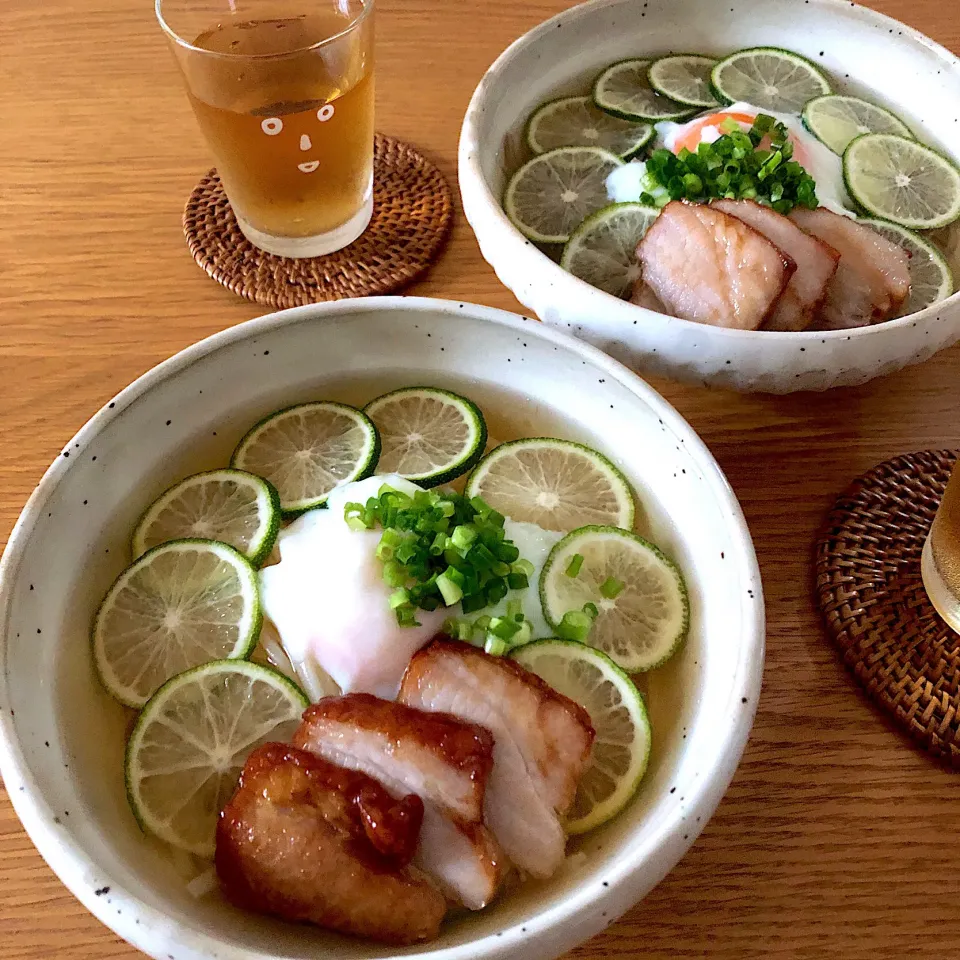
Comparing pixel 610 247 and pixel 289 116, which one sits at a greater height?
pixel 289 116

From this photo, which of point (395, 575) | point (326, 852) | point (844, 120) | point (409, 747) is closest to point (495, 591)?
point (395, 575)

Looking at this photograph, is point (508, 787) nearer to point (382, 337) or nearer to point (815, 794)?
point (815, 794)

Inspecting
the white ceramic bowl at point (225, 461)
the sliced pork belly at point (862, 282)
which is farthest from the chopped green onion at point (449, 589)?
the sliced pork belly at point (862, 282)

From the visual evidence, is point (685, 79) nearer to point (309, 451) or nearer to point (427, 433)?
point (427, 433)

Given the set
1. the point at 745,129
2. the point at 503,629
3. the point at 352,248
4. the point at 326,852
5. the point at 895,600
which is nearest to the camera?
the point at 326,852

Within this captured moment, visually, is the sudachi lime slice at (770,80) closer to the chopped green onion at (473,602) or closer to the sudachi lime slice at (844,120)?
the sudachi lime slice at (844,120)

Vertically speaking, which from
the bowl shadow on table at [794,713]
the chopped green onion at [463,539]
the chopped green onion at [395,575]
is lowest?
the bowl shadow on table at [794,713]

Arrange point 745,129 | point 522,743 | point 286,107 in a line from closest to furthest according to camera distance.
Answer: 1. point 522,743
2. point 286,107
3. point 745,129
